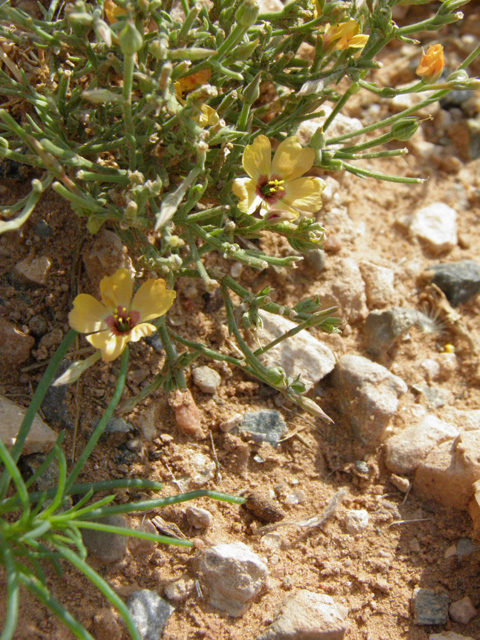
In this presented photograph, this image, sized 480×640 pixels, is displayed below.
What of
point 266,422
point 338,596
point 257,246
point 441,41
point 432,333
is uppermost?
point 441,41

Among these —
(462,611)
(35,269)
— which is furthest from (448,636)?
(35,269)

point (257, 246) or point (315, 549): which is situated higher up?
point (257, 246)

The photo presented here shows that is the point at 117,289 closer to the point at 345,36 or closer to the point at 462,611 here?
the point at 345,36

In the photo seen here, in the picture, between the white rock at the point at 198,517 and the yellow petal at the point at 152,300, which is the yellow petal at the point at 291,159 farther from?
the white rock at the point at 198,517

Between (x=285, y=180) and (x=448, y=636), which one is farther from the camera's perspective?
(x=285, y=180)

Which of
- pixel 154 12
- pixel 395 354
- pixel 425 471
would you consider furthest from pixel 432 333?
pixel 154 12

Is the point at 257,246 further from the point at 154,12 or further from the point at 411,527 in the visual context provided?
the point at 411,527
